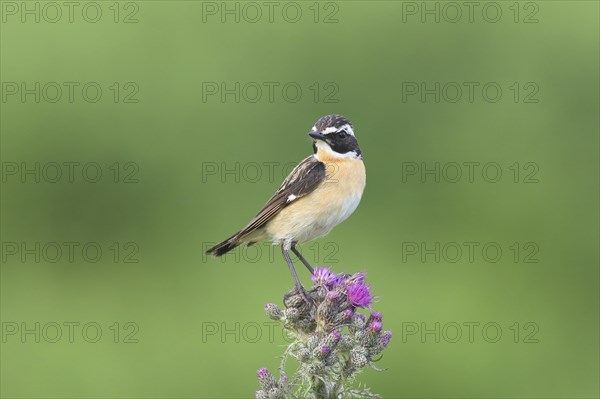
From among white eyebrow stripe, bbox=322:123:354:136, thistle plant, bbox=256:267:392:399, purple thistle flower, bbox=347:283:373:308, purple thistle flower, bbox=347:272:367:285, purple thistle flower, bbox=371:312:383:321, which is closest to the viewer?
thistle plant, bbox=256:267:392:399

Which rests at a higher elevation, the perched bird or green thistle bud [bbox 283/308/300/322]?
the perched bird

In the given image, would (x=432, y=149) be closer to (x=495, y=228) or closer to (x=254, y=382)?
(x=495, y=228)

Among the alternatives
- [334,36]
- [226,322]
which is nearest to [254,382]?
[226,322]

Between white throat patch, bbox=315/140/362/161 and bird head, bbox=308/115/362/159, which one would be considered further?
white throat patch, bbox=315/140/362/161

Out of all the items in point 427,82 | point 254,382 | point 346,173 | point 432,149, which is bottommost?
point 254,382

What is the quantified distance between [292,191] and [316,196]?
0.18 meters

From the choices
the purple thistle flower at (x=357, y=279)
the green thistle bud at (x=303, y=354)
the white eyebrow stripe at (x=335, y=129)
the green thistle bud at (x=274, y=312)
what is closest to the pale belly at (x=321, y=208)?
the white eyebrow stripe at (x=335, y=129)

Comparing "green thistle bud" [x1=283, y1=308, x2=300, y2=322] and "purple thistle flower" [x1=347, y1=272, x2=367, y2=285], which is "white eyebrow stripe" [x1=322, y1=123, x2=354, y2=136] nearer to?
"purple thistle flower" [x1=347, y1=272, x2=367, y2=285]

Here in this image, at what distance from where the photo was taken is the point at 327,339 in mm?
4926

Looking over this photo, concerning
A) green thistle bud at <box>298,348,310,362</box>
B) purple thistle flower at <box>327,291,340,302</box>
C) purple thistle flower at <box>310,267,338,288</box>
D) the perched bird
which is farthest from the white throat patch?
green thistle bud at <box>298,348,310,362</box>

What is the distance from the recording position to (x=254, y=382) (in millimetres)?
9539

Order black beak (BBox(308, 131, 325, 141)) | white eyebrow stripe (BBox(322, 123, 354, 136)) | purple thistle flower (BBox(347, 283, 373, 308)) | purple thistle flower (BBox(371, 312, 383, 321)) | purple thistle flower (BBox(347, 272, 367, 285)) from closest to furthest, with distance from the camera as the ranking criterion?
purple thistle flower (BBox(371, 312, 383, 321))
purple thistle flower (BBox(347, 283, 373, 308))
purple thistle flower (BBox(347, 272, 367, 285))
black beak (BBox(308, 131, 325, 141))
white eyebrow stripe (BBox(322, 123, 354, 136))

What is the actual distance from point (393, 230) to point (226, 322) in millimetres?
2511

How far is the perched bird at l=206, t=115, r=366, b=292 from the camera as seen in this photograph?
6.71 m
